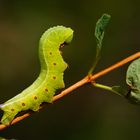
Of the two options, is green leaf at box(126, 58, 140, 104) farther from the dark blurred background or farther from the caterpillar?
the dark blurred background

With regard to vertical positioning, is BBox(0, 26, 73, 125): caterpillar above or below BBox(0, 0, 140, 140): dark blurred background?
above

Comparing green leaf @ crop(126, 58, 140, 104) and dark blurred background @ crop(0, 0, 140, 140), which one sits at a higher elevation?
green leaf @ crop(126, 58, 140, 104)

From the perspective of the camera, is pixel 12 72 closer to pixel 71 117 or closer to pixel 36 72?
pixel 36 72

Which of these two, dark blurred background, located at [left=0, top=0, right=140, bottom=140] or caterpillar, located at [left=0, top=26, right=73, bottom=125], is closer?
caterpillar, located at [left=0, top=26, right=73, bottom=125]

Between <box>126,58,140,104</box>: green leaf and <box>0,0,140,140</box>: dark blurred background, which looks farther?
<box>0,0,140,140</box>: dark blurred background

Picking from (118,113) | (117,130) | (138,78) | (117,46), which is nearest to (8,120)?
(138,78)

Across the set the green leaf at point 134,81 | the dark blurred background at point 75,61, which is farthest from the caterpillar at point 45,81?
the dark blurred background at point 75,61

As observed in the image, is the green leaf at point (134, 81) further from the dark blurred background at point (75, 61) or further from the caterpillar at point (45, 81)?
the dark blurred background at point (75, 61)

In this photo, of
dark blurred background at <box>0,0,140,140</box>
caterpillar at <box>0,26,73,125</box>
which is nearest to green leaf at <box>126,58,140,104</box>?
caterpillar at <box>0,26,73,125</box>
